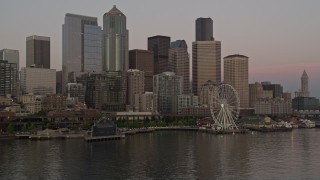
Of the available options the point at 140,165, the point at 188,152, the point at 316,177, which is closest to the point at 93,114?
the point at 188,152

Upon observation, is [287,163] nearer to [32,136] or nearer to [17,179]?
[17,179]

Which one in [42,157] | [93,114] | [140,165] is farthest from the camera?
[93,114]

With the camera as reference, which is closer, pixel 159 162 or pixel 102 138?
pixel 159 162

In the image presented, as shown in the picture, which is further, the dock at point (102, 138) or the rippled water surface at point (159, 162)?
the dock at point (102, 138)

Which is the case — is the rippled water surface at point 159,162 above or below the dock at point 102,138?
below

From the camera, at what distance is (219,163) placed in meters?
64.3

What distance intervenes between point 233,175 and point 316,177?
9.05m

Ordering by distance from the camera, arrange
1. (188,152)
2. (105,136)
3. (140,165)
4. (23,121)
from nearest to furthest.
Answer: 1. (140,165)
2. (188,152)
3. (105,136)
4. (23,121)

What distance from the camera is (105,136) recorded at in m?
106

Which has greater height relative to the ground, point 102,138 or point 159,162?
point 102,138

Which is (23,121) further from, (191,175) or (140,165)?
(191,175)

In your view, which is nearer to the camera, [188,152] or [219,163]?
[219,163]

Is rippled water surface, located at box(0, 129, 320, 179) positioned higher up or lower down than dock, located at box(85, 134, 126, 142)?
lower down

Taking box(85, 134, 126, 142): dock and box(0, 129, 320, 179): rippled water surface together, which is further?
box(85, 134, 126, 142): dock
